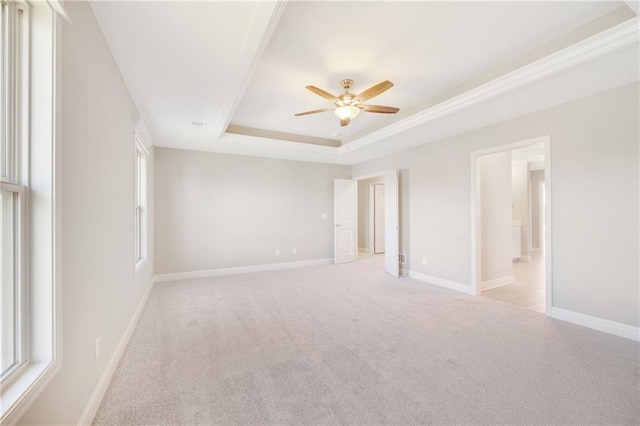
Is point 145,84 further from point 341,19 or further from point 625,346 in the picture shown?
point 625,346

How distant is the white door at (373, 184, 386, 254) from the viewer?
8016 mm

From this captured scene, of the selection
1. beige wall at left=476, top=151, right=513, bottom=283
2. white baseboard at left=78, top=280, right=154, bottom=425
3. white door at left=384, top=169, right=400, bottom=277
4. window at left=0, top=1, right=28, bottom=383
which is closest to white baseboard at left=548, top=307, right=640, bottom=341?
beige wall at left=476, top=151, right=513, bottom=283

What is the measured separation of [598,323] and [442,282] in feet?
6.07

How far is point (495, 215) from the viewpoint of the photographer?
4.52 meters

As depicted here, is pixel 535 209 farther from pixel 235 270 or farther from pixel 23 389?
pixel 23 389

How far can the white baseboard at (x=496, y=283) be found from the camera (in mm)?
4304

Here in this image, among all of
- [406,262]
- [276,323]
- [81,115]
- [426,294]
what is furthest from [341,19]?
[406,262]

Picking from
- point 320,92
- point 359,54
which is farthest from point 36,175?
point 359,54

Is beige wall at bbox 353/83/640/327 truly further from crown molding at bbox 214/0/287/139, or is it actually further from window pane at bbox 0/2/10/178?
window pane at bbox 0/2/10/178

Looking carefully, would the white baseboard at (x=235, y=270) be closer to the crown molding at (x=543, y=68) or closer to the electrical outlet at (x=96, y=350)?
the electrical outlet at (x=96, y=350)

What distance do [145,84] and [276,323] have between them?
108 inches

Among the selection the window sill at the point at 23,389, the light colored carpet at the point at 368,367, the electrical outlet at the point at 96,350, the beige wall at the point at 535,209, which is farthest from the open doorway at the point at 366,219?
the window sill at the point at 23,389

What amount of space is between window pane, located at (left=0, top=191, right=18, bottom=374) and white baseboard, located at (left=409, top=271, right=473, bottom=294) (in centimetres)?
452

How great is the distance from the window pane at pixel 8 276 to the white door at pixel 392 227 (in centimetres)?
475
